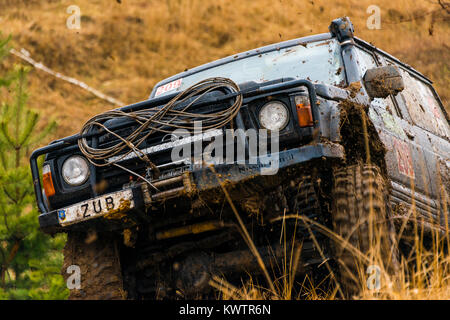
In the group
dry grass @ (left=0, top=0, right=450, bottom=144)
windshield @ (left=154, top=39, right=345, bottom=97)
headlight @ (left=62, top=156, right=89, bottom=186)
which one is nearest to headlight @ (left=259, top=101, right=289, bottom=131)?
windshield @ (left=154, top=39, right=345, bottom=97)

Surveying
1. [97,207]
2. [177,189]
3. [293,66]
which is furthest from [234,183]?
[293,66]

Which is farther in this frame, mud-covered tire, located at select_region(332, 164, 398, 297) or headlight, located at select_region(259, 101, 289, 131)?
headlight, located at select_region(259, 101, 289, 131)

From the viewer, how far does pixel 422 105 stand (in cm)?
651

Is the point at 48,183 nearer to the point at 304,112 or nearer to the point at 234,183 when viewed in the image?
the point at 234,183

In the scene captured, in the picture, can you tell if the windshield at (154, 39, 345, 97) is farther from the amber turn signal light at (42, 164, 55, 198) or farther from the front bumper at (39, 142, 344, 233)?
the amber turn signal light at (42, 164, 55, 198)

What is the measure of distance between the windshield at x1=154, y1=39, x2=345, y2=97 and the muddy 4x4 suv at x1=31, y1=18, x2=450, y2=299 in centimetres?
2

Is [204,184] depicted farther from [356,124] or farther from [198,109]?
[356,124]

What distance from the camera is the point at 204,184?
4074 mm

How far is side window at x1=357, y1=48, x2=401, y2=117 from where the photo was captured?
526 cm

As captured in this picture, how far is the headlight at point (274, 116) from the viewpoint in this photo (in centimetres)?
420

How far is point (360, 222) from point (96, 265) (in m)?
2.00

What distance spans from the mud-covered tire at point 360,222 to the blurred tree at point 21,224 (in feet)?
13.8

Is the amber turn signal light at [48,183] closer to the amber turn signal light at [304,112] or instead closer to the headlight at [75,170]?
the headlight at [75,170]
